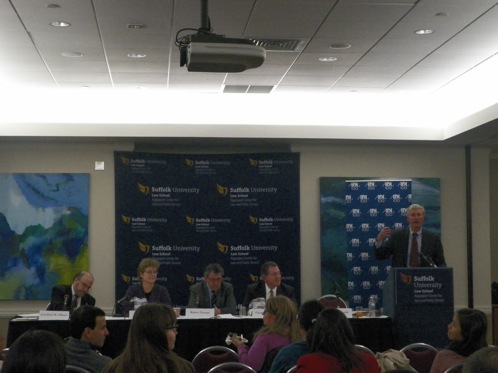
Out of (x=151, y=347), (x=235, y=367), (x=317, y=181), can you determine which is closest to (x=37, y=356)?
(x=151, y=347)

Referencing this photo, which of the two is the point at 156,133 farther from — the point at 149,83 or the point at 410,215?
the point at 410,215

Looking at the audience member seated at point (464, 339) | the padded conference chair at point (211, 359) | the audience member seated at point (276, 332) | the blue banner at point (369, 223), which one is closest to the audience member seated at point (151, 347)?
the audience member seated at point (464, 339)

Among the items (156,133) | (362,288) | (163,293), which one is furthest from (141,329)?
(362,288)

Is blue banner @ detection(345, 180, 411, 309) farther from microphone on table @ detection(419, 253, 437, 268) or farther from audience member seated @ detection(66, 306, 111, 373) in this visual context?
audience member seated @ detection(66, 306, 111, 373)

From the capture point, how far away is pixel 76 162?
38.0 ft

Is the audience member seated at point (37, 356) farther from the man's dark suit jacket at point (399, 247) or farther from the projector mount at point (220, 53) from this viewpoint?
the man's dark suit jacket at point (399, 247)

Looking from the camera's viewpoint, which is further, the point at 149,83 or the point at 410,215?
the point at 149,83

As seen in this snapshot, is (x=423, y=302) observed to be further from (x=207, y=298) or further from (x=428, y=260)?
(x=207, y=298)

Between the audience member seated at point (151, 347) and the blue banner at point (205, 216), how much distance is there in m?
7.55

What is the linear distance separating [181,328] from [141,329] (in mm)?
4250

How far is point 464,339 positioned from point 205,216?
6827 mm

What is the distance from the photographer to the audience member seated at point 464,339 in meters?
5.08

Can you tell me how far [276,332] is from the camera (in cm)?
607

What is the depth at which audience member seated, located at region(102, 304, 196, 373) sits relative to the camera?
376 centimetres
